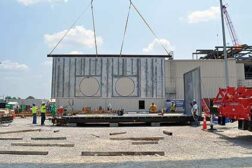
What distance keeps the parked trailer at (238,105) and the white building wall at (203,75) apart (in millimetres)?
38364

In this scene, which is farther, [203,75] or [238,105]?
[203,75]

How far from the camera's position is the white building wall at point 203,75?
2126 inches

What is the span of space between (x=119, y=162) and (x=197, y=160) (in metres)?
2.18

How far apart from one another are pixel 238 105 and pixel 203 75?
42157 millimetres

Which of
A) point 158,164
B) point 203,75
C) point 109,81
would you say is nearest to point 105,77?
point 109,81

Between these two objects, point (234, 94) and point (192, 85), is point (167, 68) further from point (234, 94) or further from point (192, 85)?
point (234, 94)

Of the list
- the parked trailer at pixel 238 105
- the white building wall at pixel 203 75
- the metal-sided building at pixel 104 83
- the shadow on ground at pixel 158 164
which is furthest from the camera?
the white building wall at pixel 203 75

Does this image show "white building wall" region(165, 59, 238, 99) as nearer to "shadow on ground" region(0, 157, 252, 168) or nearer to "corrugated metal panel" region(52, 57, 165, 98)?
"corrugated metal panel" region(52, 57, 165, 98)

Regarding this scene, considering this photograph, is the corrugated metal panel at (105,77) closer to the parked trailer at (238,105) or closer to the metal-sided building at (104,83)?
the metal-sided building at (104,83)

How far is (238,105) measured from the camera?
13359mm

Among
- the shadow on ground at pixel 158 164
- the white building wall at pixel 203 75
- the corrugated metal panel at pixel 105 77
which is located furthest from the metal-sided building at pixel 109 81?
the shadow on ground at pixel 158 164

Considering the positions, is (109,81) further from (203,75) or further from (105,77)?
(203,75)

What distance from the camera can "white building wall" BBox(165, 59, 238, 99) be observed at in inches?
2126

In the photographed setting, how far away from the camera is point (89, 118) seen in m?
21.8
